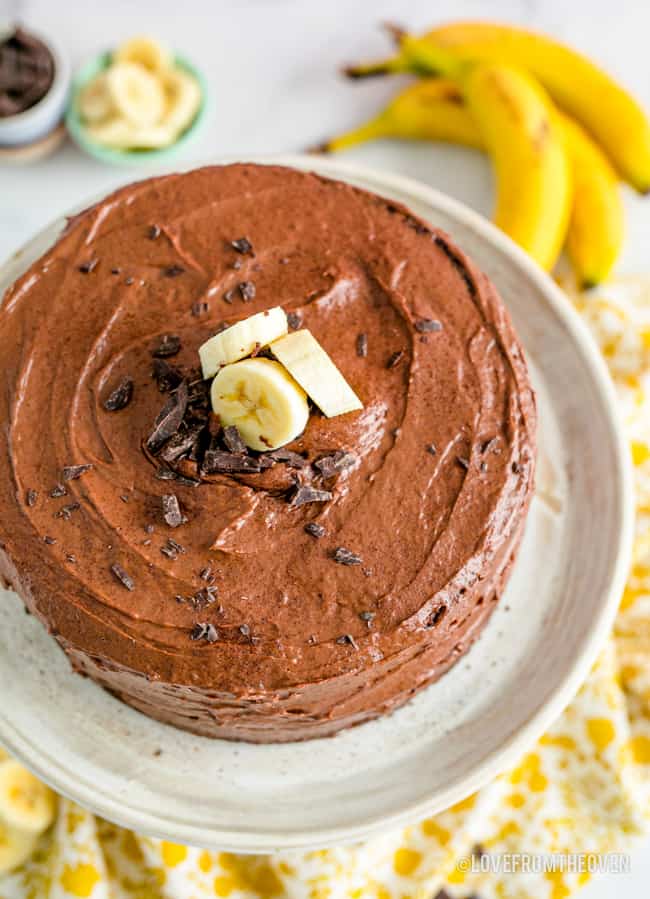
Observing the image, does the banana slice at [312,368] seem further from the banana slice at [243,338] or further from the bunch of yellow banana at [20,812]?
the bunch of yellow banana at [20,812]

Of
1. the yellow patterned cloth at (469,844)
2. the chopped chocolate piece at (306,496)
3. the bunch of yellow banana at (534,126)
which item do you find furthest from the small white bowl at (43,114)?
the yellow patterned cloth at (469,844)

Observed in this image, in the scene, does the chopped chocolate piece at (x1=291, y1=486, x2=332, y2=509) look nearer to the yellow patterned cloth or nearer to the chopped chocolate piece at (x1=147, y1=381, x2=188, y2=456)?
the chopped chocolate piece at (x1=147, y1=381, x2=188, y2=456)

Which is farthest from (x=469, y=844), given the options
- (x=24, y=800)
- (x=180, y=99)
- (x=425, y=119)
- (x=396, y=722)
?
(x=180, y=99)

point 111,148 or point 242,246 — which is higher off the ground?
point 111,148

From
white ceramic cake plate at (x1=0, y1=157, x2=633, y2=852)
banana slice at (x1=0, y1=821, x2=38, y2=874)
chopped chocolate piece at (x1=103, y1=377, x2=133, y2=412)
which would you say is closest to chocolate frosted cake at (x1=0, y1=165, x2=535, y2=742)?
chopped chocolate piece at (x1=103, y1=377, x2=133, y2=412)

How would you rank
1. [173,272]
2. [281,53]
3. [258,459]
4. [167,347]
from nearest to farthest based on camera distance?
[258,459] < [167,347] < [173,272] < [281,53]

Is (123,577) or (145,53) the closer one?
(123,577)

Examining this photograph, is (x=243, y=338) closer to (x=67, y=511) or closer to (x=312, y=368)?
(x=312, y=368)

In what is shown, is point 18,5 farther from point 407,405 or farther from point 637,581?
point 637,581
